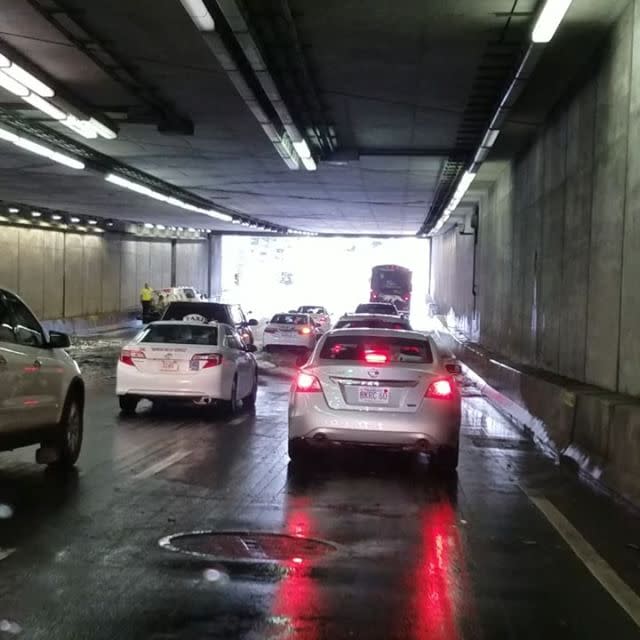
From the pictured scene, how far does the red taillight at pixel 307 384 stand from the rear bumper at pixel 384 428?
24cm

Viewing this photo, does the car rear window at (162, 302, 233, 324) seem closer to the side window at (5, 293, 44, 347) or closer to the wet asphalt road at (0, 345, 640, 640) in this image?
the wet asphalt road at (0, 345, 640, 640)

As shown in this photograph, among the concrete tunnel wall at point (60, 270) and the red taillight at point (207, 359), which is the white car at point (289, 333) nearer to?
the concrete tunnel wall at point (60, 270)

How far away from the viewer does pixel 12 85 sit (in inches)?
525

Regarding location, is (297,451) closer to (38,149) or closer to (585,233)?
(585,233)

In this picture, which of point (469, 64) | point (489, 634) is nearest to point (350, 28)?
point (469, 64)

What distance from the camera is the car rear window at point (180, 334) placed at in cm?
Result: 1462

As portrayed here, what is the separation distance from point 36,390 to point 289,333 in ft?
71.5

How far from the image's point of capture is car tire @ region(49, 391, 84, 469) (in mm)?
9250

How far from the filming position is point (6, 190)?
30688 mm

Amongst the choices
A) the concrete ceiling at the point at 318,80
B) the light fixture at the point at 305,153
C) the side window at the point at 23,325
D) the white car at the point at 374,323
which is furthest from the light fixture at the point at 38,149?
the side window at the point at 23,325

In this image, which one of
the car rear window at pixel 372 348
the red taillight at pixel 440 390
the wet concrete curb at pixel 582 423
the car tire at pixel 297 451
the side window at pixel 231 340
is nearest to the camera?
the wet concrete curb at pixel 582 423

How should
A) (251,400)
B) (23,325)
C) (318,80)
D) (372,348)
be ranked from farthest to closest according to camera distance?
(251,400), (318,80), (372,348), (23,325)

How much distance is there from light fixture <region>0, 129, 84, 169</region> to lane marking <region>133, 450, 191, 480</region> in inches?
385

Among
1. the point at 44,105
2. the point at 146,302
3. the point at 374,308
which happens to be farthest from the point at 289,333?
the point at 146,302
